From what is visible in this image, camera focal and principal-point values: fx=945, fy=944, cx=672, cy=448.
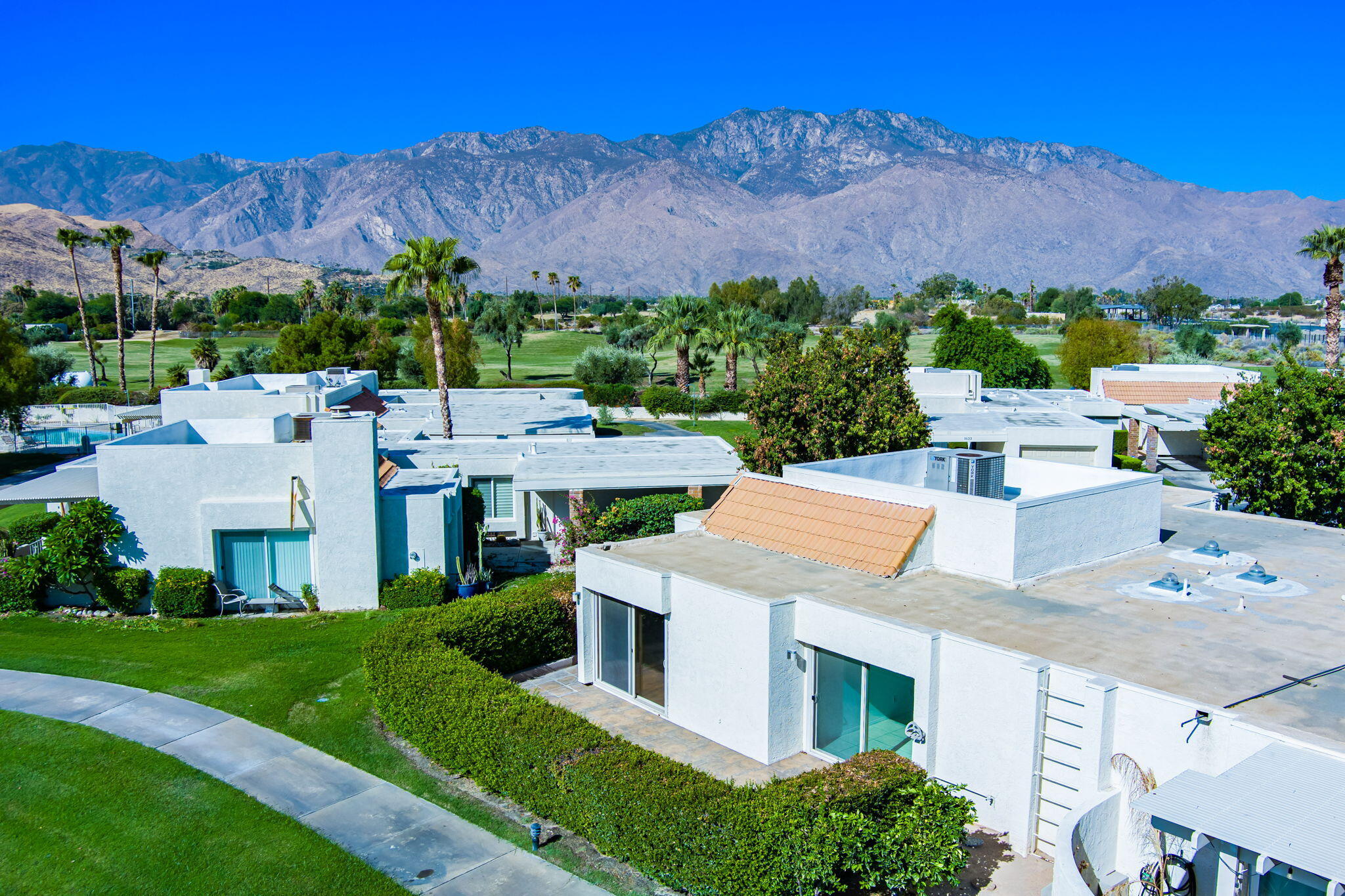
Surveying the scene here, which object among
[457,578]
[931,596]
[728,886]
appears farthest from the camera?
[457,578]

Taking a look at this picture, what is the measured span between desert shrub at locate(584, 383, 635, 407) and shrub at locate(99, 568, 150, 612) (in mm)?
44318

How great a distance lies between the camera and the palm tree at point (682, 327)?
63688 millimetres

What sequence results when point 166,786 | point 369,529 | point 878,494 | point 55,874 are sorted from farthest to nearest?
point 369,529 < point 878,494 < point 166,786 < point 55,874

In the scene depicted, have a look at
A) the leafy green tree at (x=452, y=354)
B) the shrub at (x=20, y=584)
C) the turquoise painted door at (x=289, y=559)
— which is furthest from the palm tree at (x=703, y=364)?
the shrub at (x=20, y=584)

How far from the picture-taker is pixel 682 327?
208 ft

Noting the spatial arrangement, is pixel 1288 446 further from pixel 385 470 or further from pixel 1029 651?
pixel 385 470

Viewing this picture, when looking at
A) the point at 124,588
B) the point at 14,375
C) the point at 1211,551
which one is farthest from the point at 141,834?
the point at 14,375

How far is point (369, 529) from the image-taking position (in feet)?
68.6

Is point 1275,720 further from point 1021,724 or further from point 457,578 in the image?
point 457,578

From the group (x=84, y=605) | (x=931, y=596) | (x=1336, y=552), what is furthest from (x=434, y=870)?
(x=1336, y=552)

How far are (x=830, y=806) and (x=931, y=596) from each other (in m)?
5.22

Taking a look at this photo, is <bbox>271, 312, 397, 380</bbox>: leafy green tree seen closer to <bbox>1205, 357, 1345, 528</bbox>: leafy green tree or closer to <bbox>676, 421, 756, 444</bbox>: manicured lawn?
<bbox>676, 421, 756, 444</bbox>: manicured lawn

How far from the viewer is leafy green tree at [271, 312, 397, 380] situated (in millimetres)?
64250

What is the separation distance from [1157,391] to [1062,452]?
16.5m
